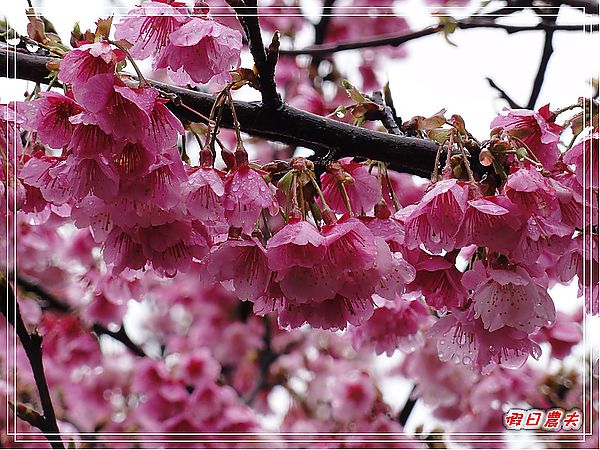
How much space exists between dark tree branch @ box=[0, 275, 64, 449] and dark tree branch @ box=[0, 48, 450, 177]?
37cm

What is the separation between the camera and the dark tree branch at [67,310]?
1661 mm

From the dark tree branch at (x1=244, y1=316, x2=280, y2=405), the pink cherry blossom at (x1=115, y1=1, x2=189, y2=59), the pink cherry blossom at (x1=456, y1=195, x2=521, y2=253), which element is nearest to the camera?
the pink cherry blossom at (x1=456, y1=195, x2=521, y2=253)

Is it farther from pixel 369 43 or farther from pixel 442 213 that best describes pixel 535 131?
pixel 369 43

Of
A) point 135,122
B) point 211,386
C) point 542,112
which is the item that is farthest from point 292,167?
point 211,386

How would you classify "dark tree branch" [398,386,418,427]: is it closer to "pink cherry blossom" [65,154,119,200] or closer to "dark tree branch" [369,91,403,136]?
"dark tree branch" [369,91,403,136]

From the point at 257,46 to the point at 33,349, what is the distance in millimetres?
533

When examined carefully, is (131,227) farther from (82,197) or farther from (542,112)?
(542,112)

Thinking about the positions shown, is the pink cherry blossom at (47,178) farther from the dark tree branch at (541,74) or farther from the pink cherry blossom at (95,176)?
the dark tree branch at (541,74)

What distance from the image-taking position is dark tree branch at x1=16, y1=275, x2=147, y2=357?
166 centimetres

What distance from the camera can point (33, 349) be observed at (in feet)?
3.11

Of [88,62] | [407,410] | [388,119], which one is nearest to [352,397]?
[407,410]

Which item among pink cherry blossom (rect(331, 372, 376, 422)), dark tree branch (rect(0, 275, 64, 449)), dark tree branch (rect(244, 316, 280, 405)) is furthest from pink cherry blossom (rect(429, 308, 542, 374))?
dark tree branch (rect(244, 316, 280, 405))

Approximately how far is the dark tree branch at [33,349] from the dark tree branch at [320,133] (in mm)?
368

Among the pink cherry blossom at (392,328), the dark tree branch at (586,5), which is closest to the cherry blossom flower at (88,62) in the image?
the pink cherry blossom at (392,328)
